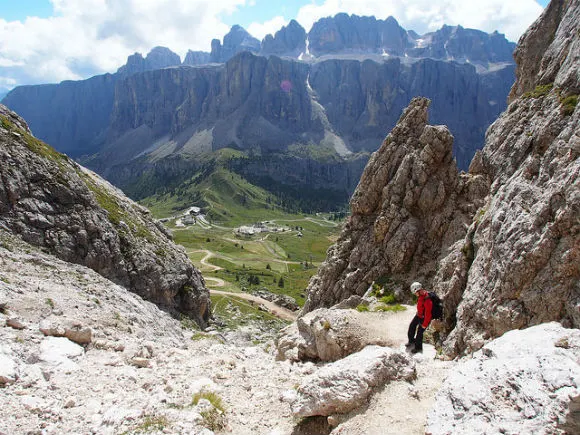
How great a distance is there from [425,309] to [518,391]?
10173 mm

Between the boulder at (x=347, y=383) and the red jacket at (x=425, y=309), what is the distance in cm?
594

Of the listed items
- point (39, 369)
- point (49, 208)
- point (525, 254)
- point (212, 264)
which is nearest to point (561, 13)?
point (525, 254)

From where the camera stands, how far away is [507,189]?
70.7ft

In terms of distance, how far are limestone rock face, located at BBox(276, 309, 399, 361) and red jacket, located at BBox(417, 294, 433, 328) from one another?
2853 millimetres

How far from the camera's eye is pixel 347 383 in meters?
12.6

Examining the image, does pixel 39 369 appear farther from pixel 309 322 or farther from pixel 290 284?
pixel 290 284

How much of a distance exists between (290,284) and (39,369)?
159037 millimetres

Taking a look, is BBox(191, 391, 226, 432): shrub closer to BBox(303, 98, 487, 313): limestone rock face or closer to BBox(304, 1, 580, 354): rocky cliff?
BBox(304, 1, 580, 354): rocky cliff

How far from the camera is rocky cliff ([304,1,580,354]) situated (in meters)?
15.9

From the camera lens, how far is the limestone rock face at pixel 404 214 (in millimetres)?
37344

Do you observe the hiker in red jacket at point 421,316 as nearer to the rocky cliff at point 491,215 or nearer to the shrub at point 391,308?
the rocky cliff at point 491,215

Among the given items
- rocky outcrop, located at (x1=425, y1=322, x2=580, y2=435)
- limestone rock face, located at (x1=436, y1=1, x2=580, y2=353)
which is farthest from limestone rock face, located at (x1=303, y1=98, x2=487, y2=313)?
rocky outcrop, located at (x1=425, y1=322, x2=580, y2=435)

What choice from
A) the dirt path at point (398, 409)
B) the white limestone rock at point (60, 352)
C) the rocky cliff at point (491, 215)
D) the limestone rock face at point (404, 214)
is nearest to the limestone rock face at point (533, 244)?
the rocky cliff at point (491, 215)

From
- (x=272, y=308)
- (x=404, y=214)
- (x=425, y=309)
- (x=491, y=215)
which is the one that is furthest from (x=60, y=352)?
(x=272, y=308)
